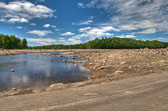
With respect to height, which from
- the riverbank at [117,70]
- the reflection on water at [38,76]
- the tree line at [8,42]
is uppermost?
the tree line at [8,42]

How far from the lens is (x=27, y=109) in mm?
4160

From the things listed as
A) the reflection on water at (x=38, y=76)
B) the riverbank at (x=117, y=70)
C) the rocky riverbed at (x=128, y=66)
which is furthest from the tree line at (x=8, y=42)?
the riverbank at (x=117, y=70)

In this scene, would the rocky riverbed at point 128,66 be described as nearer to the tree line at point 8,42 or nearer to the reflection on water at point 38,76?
the reflection on water at point 38,76

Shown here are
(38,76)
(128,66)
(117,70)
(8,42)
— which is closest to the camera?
(38,76)

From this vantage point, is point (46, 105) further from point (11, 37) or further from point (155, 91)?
point (11, 37)

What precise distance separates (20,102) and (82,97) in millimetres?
2474

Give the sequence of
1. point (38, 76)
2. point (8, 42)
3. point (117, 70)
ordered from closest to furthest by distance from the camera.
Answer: point (38, 76) → point (117, 70) → point (8, 42)

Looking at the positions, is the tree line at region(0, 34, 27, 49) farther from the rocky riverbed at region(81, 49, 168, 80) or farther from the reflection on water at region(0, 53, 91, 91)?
the rocky riverbed at region(81, 49, 168, 80)

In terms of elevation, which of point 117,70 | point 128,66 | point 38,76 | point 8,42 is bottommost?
point 38,76

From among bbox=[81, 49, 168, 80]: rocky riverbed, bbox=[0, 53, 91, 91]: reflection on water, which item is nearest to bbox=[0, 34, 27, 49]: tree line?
bbox=[0, 53, 91, 91]: reflection on water

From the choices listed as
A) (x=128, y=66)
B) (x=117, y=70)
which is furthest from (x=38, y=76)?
(x=128, y=66)

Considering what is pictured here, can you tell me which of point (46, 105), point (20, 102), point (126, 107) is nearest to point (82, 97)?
point (46, 105)

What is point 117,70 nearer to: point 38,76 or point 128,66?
point 128,66

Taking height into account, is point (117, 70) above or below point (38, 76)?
above
